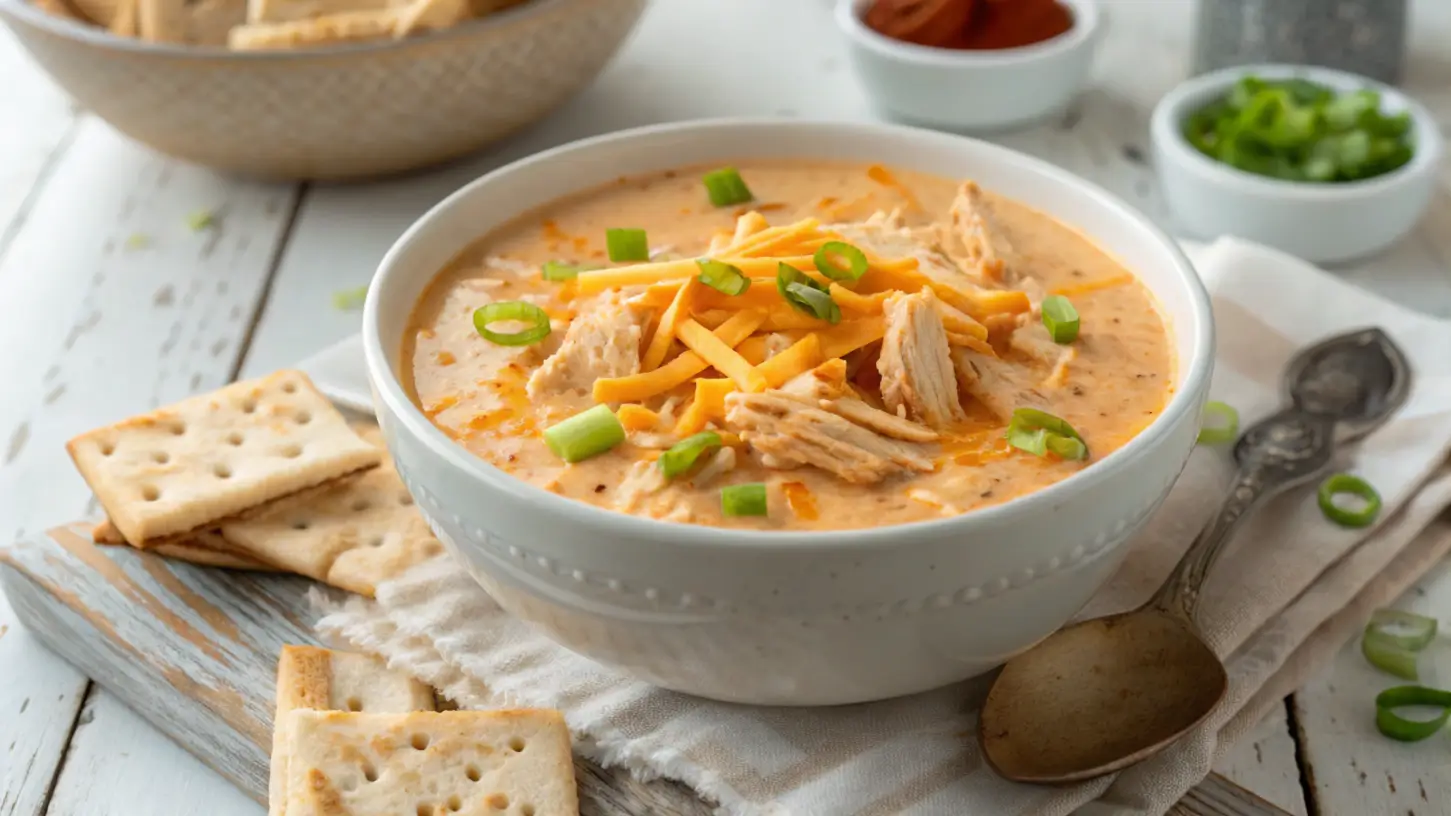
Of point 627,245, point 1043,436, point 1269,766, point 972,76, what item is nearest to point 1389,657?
point 1269,766

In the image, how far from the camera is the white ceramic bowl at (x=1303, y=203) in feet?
12.2

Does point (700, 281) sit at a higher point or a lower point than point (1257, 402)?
higher

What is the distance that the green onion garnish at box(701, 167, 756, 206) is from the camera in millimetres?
2902

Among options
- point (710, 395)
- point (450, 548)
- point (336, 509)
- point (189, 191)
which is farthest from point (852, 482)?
point (189, 191)

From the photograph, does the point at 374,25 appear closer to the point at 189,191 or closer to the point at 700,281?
the point at 189,191

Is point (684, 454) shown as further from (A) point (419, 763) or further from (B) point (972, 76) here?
(B) point (972, 76)

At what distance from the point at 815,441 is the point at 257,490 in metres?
1.07

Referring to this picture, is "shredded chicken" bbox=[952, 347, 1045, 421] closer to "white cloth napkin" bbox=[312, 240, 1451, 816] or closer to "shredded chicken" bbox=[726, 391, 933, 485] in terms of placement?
"shredded chicken" bbox=[726, 391, 933, 485]

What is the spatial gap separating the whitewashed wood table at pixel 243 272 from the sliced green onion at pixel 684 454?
2.84 ft

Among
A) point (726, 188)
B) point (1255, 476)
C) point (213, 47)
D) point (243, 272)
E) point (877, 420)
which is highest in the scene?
point (877, 420)

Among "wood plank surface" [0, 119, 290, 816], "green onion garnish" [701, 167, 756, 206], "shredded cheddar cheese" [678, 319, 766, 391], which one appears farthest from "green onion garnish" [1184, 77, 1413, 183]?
"wood plank surface" [0, 119, 290, 816]

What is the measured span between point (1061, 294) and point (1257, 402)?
685mm

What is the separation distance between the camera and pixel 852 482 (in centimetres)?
215

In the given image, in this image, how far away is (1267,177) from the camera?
3.91m
